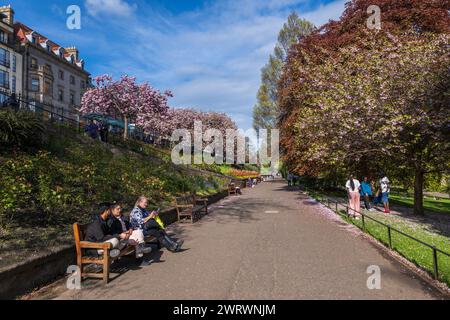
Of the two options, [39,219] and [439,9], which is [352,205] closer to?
[39,219]

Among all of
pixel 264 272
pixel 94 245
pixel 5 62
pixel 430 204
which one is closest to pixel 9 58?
pixel 5 62

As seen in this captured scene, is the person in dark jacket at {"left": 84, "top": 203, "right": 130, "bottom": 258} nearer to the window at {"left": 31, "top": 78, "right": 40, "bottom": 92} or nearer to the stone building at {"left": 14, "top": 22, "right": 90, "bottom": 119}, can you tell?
the stone building at {"left": 14, "top": 22, "right": 90, "bottom": 119}

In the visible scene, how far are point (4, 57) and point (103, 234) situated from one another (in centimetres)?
4866

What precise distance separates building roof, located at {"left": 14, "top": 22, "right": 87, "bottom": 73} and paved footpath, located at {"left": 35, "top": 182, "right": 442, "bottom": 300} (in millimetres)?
51284

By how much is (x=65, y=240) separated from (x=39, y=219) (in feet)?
4.53

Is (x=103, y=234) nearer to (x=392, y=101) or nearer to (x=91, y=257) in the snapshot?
(x=91, y=257)

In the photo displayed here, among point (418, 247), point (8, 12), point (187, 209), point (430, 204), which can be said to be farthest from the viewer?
point (8, 12)

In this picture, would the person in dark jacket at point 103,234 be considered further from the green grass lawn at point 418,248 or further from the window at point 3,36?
the window at point 3,36

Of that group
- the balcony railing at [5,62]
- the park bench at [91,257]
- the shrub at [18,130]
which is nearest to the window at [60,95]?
the balcony railing at [5,62]

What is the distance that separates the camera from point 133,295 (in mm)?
5281

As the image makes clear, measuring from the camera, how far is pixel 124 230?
7664mm

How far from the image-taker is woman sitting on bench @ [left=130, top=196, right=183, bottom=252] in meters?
7.73

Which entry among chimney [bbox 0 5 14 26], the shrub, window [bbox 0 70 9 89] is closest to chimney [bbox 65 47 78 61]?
chimney [bbox 0 5 14 26]
